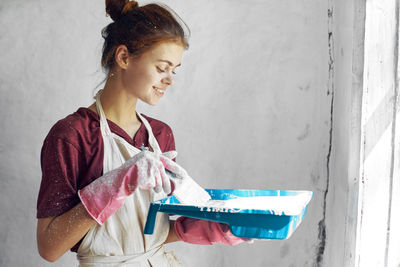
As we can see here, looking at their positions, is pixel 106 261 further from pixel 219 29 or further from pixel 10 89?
pixel 219 29

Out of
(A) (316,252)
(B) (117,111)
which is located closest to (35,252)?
(B) (117,111)

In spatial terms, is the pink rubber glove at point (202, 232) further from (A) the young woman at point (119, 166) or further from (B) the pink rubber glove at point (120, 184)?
(B) the pink rubber glove at point (120, 184)

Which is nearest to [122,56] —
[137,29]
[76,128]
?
[137,29]

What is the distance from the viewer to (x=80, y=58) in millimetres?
1545

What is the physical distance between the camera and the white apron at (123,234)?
1142 millimetres

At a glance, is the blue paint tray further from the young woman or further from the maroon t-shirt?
the maroon t-shirt

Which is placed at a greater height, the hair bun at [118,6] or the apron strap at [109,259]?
the hair bun at [118,6]

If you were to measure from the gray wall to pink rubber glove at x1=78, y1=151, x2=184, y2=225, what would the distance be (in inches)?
20.8

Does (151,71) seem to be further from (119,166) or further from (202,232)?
(202,232)

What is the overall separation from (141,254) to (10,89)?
0.68m

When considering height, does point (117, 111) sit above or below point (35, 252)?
above

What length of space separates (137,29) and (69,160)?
0.38 meters

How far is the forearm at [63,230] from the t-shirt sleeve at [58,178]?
0.02m

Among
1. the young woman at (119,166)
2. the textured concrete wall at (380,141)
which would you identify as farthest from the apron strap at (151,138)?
the textured concrete wall at (380,141)
